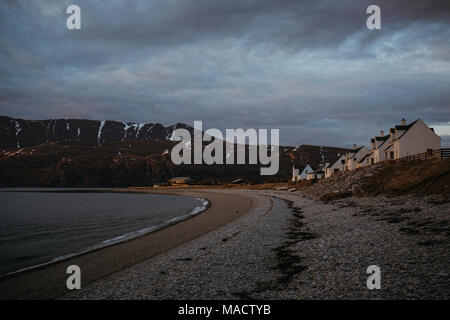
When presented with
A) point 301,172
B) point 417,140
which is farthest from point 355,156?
point 301,172

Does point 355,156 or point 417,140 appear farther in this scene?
point 355,156

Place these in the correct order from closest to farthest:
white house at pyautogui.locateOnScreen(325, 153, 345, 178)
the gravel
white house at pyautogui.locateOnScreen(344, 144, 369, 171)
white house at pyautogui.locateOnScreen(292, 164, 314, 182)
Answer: the gravel < white house at pyautogui.locateOnScreen(344, 144, 369, 171) < white house at pyautogui.locateOnScreen(325, 153, 345, 178) < white house at pyautogui.locateOnScreen(292, 164, 314, 182)

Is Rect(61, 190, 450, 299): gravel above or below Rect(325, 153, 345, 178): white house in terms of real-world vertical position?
below

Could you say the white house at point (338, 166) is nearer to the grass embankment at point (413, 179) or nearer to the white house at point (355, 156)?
the white house at point (355, 156)

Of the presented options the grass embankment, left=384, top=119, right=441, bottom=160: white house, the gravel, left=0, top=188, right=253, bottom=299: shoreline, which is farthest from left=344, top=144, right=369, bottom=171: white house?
left=0, top=188, right=253, bottom=299: shoreline

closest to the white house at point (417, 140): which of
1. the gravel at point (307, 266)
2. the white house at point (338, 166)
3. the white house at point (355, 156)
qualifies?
the white house at point (355, 156)

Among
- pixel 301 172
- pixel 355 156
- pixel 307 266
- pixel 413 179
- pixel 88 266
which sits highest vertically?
pixel 355 156

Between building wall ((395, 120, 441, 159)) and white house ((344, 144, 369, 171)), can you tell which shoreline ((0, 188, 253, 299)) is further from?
white house ((344, 144, 369, 171))

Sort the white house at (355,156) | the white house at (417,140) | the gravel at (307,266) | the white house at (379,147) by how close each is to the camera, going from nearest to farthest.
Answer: the gravel at (307,266), the white house at (417,140), the white house at (379,147), the white house at (355,156)

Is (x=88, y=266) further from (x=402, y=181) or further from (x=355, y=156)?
(x=355, y=156)

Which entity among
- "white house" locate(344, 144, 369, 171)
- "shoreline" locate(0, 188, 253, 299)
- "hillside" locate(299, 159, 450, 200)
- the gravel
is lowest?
"shoreline" locate(0, 188, 253, 299)
